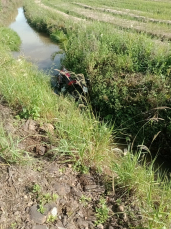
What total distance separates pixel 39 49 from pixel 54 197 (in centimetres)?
1112

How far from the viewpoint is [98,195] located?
2.63 m

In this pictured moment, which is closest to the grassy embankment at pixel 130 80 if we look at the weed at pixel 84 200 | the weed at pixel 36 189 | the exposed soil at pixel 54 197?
the exposed soil at pixel 54 197

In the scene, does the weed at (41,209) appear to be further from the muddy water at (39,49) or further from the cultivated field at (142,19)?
the cultivated field at (142,19)

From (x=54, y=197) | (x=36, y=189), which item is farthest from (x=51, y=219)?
(x=36, y=189)

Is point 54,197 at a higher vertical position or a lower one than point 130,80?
lower

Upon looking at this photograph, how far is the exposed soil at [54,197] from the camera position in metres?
2.19

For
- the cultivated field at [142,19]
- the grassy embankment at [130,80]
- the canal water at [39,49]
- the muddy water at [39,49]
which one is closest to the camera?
the grassy embankment at [130,80]

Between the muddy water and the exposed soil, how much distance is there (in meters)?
6.04

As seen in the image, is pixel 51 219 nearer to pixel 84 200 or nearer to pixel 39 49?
pixel 84 200

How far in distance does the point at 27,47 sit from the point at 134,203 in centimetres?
1216

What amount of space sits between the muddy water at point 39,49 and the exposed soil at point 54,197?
238 inches

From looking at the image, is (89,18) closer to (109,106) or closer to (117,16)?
(117,16)

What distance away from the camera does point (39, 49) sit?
12.2m

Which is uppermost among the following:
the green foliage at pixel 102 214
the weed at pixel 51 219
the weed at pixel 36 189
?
the weed at pixel 36 189
